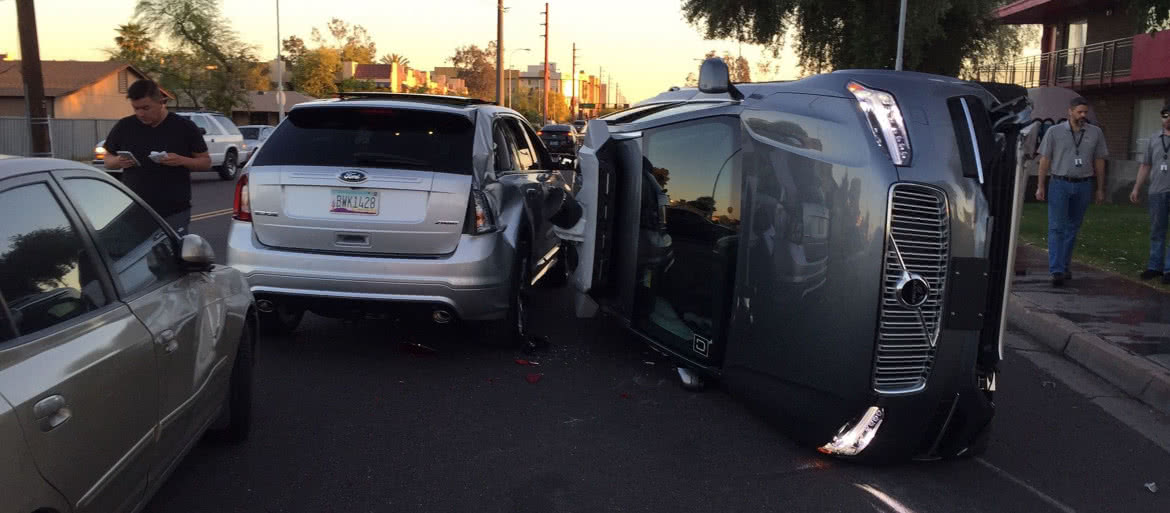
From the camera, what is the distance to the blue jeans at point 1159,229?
10336mm

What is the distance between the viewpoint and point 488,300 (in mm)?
6496

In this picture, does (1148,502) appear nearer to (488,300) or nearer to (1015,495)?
(1015,495)

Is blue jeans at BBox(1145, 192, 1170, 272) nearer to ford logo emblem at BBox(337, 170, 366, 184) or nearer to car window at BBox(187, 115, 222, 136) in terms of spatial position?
ford logo emblem at BBox(337, 170, 366, 184)

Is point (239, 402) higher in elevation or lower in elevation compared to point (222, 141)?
lower

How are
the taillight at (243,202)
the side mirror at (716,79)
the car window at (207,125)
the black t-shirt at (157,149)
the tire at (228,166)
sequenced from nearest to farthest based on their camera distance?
the side mirror at (716,79) → the taillight at (243,202) → the black t-shirt at (157,149) → the car window at (207,125) → the tire at (228,166)

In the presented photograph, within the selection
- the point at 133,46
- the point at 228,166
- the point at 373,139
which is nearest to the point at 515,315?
the point at 373,139

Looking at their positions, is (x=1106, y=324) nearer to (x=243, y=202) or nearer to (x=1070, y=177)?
(x=1070, y=177)

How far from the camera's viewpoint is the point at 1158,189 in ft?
33.9

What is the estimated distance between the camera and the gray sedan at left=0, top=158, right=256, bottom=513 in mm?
2742

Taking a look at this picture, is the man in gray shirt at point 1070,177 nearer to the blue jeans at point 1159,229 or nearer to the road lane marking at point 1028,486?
the blue jeans at point 1159,229

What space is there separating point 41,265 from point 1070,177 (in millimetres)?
9710

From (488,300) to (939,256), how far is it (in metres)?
2.98

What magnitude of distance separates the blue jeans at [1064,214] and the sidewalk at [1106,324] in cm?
33

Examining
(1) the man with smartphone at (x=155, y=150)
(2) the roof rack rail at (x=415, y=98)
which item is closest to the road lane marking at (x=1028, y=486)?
(2) the roof rack rail at (x=415, y=98)
